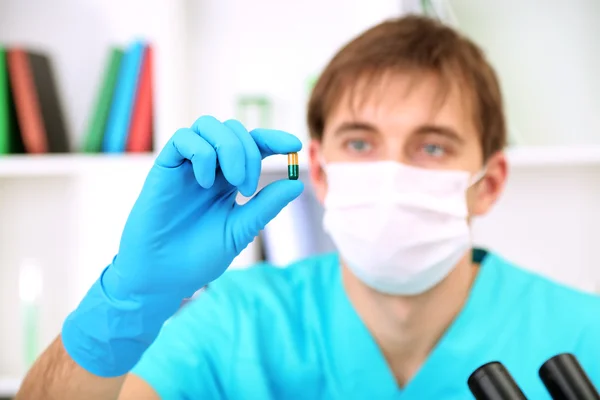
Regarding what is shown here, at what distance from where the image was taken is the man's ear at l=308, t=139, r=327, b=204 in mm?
962

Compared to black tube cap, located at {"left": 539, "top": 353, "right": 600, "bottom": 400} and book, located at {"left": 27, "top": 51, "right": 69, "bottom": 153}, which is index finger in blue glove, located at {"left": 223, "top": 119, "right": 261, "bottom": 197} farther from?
book, located at {"left": 27, "top": 51, "right": 69, "bottom": 153}

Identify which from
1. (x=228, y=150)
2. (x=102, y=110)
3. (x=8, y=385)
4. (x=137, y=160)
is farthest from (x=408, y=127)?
(x=8, y=385)

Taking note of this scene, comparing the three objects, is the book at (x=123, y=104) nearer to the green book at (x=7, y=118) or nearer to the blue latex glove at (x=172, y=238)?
the green book at (x=7, y=118)

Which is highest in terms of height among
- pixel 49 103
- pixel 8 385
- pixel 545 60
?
pixel 545 60

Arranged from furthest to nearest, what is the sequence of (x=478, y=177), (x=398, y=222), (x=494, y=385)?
(x=478, y=177), (x=398, y=222), (x=494, y=385)

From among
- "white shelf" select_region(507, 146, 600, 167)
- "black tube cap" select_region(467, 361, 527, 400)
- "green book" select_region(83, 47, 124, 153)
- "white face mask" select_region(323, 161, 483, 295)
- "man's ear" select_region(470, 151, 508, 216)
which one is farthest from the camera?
"green book" select_region(83, 47, 124, 153)

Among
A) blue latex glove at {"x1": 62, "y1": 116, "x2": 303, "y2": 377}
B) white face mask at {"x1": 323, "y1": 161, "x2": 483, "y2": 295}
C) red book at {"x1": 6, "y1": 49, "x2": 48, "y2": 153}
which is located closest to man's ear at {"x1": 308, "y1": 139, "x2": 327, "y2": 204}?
white face mask at {"x1": 323, "y1": 161, "x2": 483, "y2": 295}

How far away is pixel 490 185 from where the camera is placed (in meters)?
0.98

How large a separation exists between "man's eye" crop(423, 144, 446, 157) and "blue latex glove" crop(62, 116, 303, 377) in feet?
1.31

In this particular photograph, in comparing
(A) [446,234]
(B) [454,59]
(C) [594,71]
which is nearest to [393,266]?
(A) [446,234]

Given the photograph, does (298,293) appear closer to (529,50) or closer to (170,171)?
(170,171)

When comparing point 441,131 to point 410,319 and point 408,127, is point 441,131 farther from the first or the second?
point 410,319

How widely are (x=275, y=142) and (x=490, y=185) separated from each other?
23.1 inches

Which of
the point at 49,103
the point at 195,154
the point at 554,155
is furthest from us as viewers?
the point at 49,103
